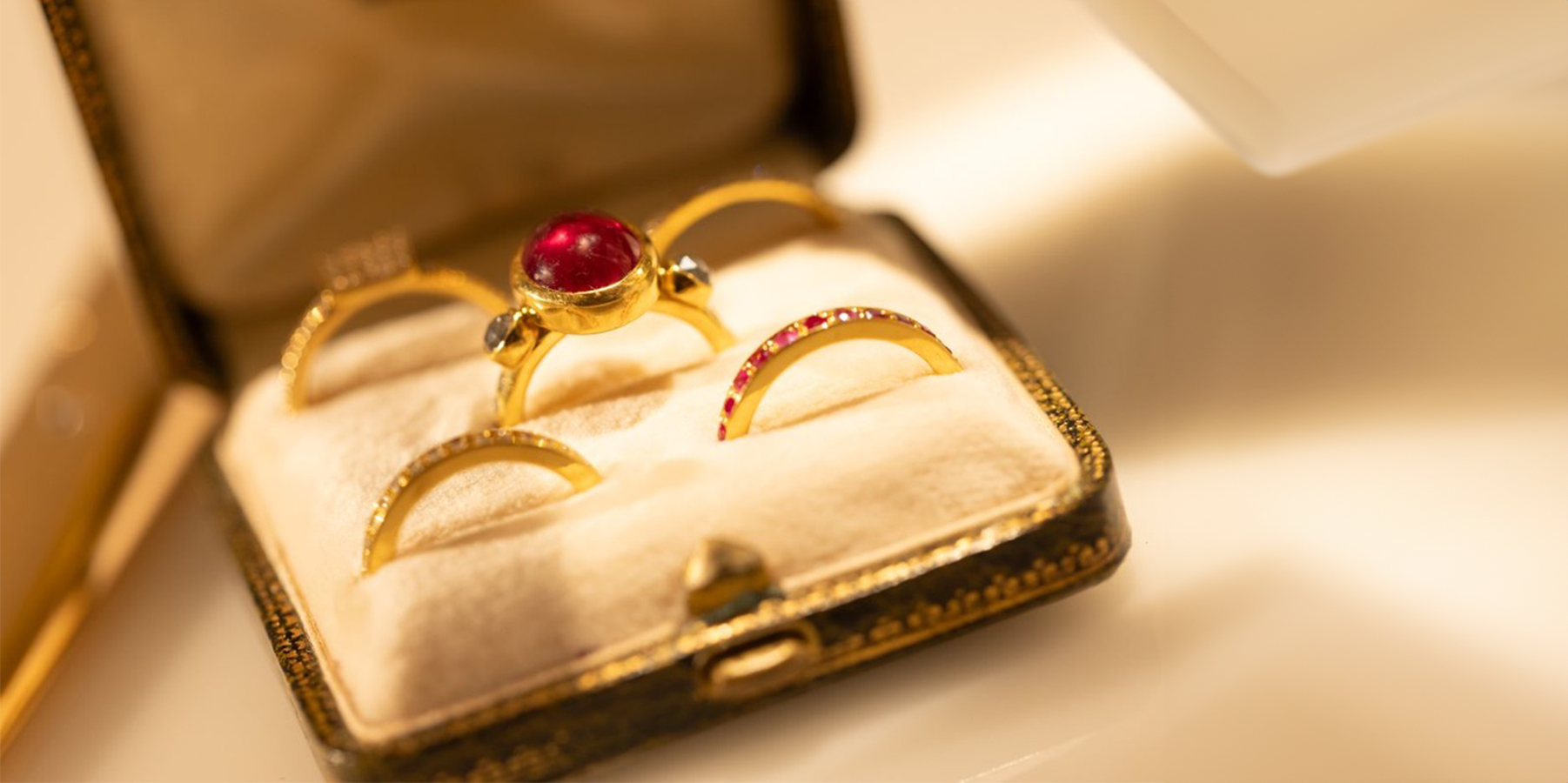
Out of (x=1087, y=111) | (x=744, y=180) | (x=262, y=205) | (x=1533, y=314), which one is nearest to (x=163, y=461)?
(x=262, y=205)

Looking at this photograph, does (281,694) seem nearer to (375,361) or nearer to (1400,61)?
(375,361)

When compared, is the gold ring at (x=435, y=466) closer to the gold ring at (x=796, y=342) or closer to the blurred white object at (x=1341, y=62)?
the gold ring at (x=796, y=342)

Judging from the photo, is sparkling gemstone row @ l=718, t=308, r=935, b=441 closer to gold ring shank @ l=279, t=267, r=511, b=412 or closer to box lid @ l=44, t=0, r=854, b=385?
gold ring shank @ l=279, t=267, r=511, b=412

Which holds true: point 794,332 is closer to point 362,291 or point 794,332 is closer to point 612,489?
point 612,489

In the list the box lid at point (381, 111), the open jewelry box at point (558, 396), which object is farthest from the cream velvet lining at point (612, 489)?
the box lid at point (381, 111)

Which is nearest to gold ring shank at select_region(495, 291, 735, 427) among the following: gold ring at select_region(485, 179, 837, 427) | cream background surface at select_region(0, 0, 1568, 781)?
gold ring at select_region(485, 179, 837, 427)

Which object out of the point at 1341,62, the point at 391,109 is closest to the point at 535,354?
the point at 391,109
